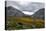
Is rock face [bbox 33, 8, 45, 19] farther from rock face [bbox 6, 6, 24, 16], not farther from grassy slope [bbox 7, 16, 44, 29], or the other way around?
rock face [bbox 6, 6, 24, 16]

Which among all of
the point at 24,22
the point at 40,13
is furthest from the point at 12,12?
the point at 40,13

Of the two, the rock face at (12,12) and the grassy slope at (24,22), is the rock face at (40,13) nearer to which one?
the grassy slope at (24,22)

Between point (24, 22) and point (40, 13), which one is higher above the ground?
point (40, 13)

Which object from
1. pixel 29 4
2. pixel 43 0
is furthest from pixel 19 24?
pixel 43 0

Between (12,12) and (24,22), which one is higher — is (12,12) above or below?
above

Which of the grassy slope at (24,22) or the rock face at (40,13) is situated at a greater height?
the rock face at (40,13)

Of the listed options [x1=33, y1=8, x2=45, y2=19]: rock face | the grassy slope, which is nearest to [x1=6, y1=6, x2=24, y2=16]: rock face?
the grassy slope

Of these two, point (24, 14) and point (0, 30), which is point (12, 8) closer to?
point (24, 14)

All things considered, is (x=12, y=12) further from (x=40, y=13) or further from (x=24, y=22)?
(x=40, y=13)

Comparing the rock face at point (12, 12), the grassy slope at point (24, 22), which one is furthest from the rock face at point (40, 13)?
the rock face at point (12, 12)
